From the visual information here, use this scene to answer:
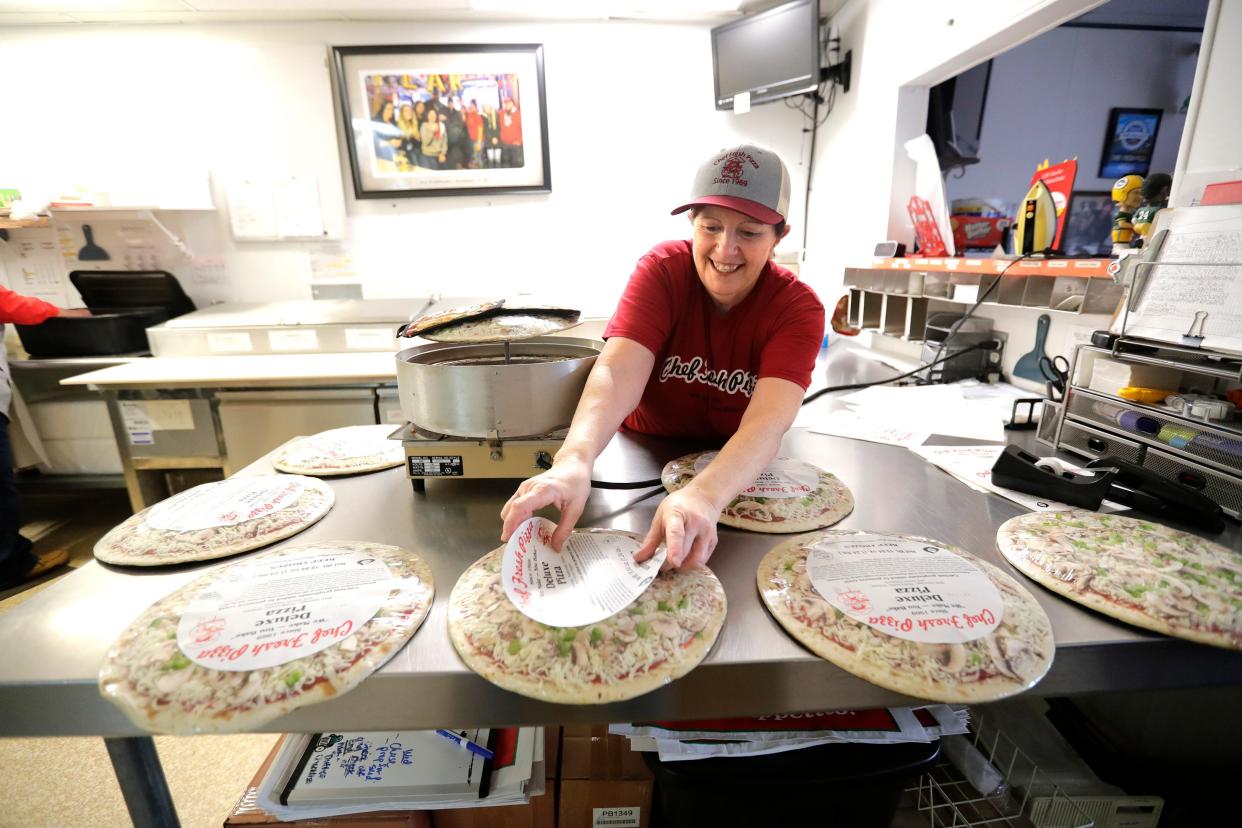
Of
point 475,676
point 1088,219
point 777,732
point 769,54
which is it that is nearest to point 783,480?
point 777,732

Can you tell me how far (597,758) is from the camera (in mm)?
1003

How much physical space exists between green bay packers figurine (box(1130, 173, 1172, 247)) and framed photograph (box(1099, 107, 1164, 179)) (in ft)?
8.67

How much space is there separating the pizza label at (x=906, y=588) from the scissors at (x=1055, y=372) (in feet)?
2.57

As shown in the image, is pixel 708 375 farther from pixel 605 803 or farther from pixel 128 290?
pixel 128 290

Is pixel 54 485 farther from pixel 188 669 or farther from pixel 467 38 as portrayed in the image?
pixel 188 669

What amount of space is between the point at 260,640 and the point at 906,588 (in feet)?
2.59

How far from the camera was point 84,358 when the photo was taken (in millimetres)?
2686

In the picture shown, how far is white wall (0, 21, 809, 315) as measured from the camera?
9.43 feet

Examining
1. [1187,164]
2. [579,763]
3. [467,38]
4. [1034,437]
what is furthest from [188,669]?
[467,38]

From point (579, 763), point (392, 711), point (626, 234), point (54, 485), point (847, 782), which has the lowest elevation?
point (54, 485)

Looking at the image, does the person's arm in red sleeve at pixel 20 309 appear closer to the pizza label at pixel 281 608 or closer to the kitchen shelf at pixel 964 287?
the pizza label at pixel 281 608

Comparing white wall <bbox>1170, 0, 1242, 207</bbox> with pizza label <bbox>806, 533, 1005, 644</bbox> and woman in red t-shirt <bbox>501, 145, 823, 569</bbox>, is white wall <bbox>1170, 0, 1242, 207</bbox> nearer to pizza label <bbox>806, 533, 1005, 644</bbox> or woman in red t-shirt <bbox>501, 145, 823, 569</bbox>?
woman in red t-shirt <bbox>501, 145, 823, 569</bbox>

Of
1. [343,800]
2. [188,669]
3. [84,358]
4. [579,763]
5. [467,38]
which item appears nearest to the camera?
[188,669]

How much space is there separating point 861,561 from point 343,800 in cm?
91
